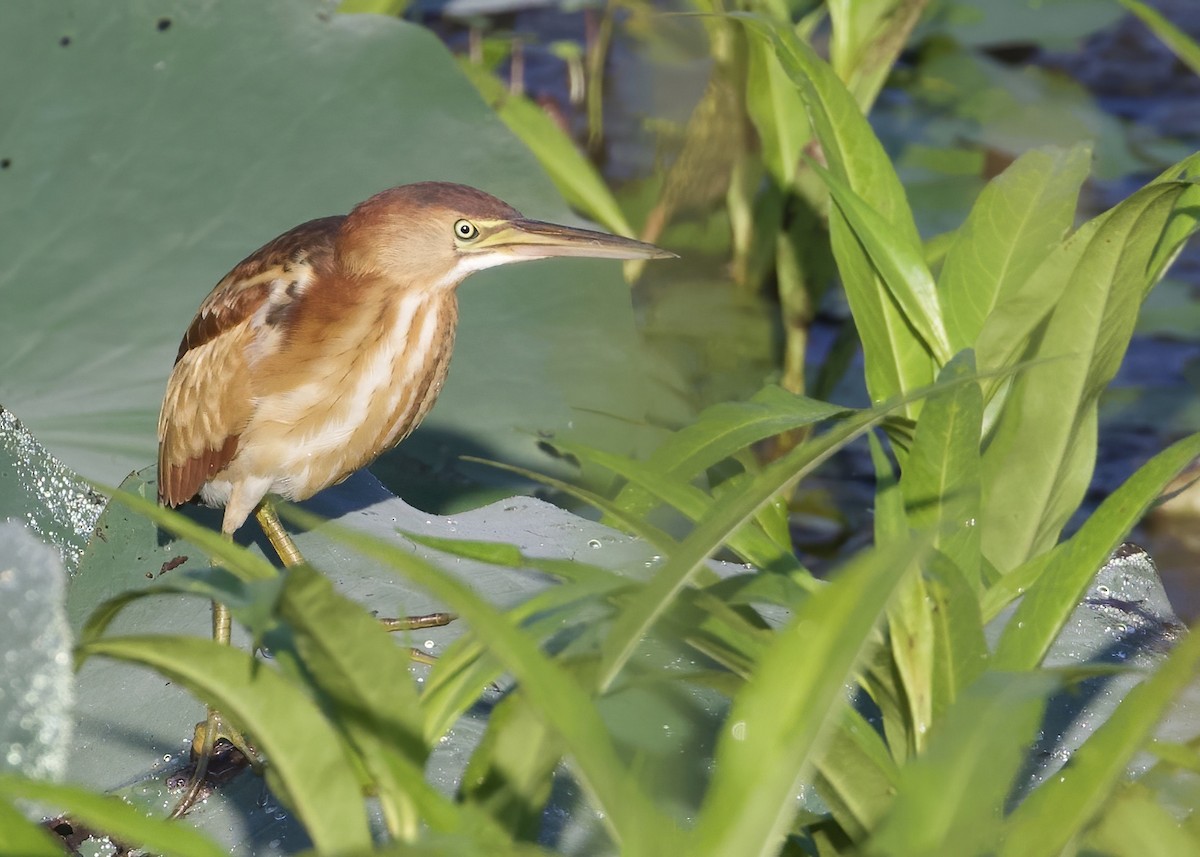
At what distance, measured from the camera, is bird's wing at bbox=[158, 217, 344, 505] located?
204 cm

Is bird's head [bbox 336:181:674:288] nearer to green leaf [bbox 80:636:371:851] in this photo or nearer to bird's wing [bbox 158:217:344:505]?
bird's wing [bbox 158:217:344:505]

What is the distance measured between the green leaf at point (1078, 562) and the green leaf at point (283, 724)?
624 mm

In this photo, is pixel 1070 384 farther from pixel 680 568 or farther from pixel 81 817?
pixel 81 817

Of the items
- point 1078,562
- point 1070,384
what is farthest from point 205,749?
point 1070,384

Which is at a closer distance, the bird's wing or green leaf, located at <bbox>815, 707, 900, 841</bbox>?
green leaf, located at <bbox>815, 707, 900, 841</bbox>

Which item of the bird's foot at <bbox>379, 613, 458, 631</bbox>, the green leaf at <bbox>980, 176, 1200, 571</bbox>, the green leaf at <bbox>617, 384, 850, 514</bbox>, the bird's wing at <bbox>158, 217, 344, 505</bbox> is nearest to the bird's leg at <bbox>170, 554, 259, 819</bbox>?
the bird's foot at <bbox>379, 613, 458, 631</bbox>

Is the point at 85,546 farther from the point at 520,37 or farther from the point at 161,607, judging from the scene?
the point at 520,37

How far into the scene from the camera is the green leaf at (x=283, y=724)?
0.81 meters

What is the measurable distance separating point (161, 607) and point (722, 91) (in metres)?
2.26

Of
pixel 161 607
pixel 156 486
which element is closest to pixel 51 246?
pixel 156 486

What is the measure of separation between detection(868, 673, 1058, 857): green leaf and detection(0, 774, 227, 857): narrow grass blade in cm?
38

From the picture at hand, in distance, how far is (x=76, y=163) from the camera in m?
2.44

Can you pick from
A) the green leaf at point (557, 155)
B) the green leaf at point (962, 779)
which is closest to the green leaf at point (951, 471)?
the green leaf at point (962, 779)

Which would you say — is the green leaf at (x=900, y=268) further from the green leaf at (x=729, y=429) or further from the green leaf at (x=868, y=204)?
the green leaf at (x=729, y=429)
